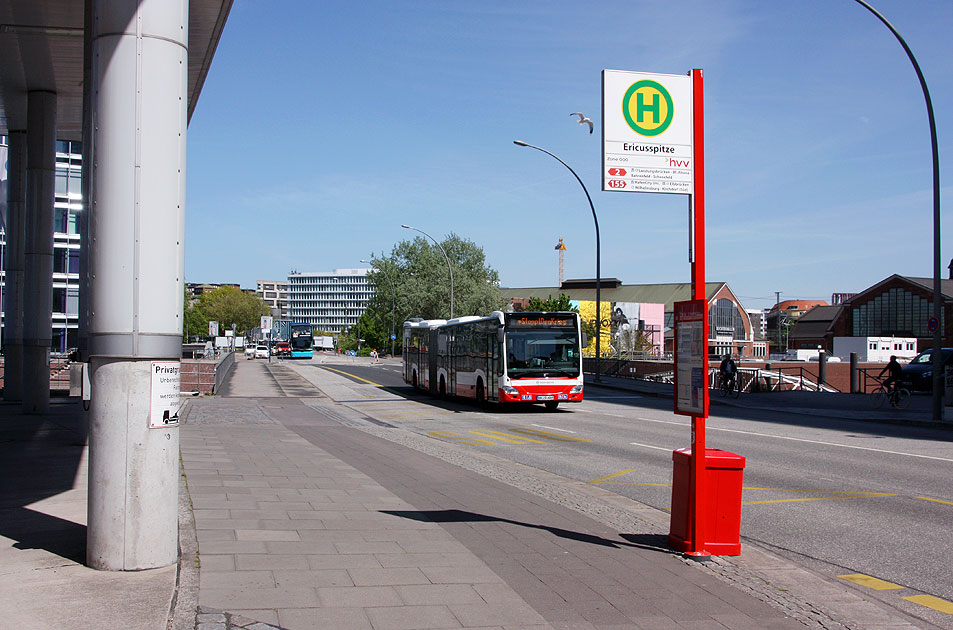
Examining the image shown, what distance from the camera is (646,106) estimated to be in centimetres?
713

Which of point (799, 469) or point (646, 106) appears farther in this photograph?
point (799, 469)

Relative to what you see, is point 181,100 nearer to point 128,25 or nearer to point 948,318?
point 128,25

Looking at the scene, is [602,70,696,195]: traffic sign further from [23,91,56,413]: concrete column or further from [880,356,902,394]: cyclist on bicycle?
[880,356,902,394]: cyclist on bicycle

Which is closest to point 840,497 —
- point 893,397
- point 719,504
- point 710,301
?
point 719,504

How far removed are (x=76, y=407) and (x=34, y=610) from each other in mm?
18992

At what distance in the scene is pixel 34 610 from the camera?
15.5 feet

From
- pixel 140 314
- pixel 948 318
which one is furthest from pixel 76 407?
pixel 948 318

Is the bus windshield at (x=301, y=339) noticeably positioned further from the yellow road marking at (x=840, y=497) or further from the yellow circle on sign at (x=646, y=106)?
the yellow circle on sign at (x=646, y=106)

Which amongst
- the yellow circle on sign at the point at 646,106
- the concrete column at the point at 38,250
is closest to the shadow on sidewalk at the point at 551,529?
the yellow circle on sign at the point at 646,106

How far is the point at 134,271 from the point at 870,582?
5844 millimetres

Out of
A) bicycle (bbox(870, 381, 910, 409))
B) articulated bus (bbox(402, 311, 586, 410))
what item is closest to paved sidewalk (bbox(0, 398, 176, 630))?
Result: articulated bus (bbox(402, 311, 586, 410))

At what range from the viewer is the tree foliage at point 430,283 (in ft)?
311

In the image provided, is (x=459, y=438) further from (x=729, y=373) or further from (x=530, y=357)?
(x=729, y=373)

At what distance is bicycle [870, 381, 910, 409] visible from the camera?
24.3 meters
